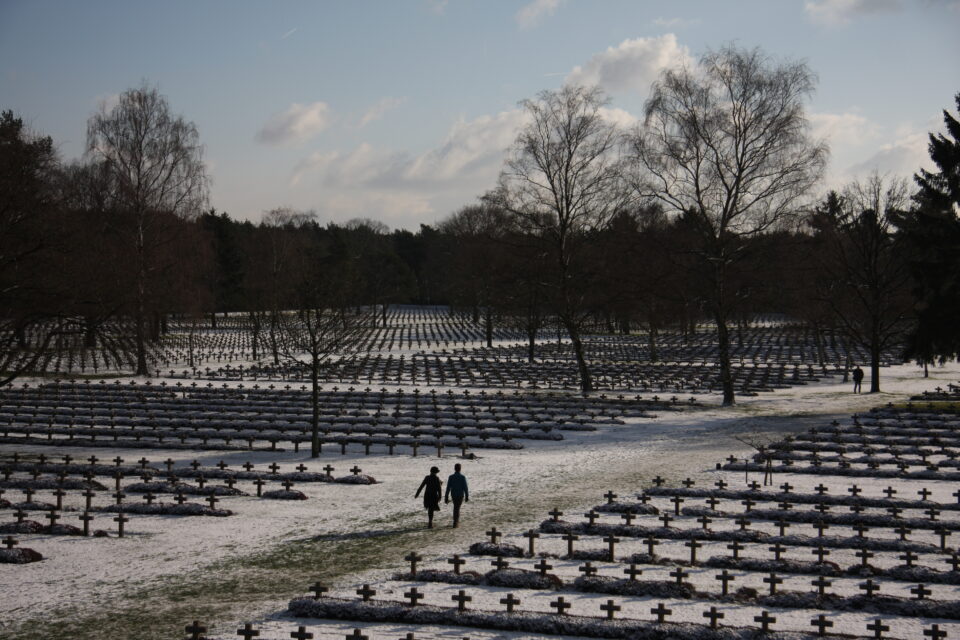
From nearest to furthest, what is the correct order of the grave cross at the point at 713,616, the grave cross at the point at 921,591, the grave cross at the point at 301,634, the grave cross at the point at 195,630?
the grave cross at the point at 301,634 < the grave cross at the point at 195,630 < the grave cross at the point at 713,616 < the grave cross at the point at 921,591

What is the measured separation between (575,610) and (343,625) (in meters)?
2.79

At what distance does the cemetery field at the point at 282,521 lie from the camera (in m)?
9.41

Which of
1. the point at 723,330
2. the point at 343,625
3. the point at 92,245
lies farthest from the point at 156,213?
the point at 343,625

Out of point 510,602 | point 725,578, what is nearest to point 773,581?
point 725,578

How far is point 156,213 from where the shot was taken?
39.9m

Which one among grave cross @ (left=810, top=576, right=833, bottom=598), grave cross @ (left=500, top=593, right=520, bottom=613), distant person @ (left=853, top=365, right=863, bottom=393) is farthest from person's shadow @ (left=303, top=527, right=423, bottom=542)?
distant person @ (left=853, top=365, right=863, bottom=393)

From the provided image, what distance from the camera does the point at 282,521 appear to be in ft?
45.4

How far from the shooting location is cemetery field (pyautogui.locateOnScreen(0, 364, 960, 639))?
941 centimetres

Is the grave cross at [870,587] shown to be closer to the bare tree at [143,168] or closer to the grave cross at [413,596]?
the grave cross at [413,596]

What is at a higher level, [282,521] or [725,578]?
[725,578]

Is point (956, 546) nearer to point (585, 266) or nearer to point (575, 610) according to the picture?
point (575, 610)

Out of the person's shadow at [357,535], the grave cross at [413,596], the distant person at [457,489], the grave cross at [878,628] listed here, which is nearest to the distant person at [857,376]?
the distant person at [457,489]

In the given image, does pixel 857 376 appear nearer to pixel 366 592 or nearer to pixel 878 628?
pixel 878 628

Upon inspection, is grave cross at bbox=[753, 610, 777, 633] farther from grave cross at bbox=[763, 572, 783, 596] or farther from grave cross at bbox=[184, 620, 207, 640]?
grave cross at bbox=[184, 620, 207, 640]
